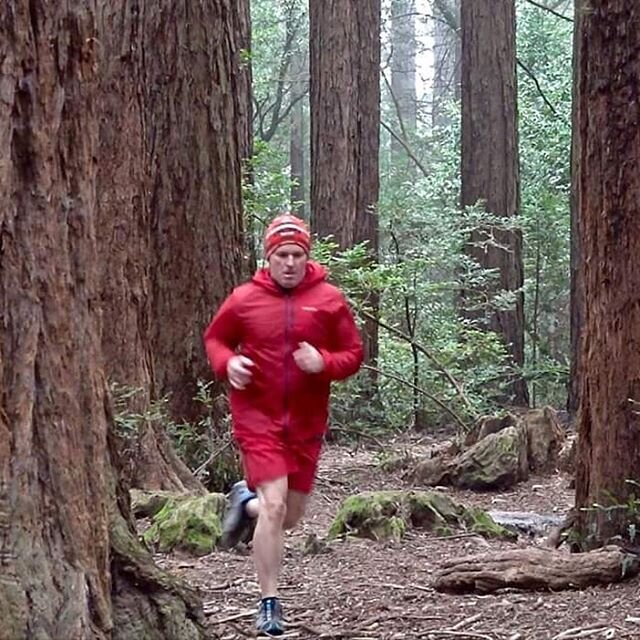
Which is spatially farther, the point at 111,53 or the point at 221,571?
the point at 111,53

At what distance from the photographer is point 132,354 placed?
27.0ft

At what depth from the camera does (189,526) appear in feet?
23.1

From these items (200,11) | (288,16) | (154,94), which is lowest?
(154,94)

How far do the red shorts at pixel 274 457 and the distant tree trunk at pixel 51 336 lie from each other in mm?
1692

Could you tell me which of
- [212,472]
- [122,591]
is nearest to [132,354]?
[212,472]

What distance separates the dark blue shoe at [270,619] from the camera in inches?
197

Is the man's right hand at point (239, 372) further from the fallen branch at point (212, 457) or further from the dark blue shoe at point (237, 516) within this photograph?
the fallen branch at point (212, 457)

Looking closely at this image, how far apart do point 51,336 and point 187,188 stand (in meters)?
6.09

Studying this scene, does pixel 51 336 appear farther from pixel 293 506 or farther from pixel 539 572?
pixel 539 572

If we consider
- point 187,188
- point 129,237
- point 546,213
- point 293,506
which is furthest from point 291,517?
point 546,213

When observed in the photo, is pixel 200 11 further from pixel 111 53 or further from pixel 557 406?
pixel 557 406

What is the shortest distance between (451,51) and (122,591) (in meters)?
42.5

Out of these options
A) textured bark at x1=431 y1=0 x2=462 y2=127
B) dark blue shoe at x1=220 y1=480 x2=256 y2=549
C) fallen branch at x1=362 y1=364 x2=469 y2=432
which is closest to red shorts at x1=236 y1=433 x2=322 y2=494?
dark blue shoe at x1=220 y1=480 x2=256 y2=549

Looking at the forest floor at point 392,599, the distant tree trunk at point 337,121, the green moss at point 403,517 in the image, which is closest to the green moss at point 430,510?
the green moss at point 403,517
